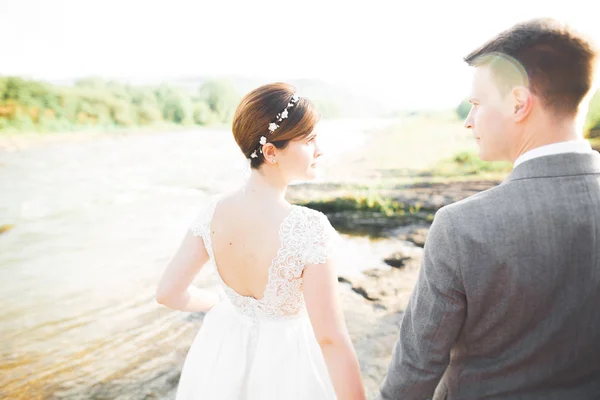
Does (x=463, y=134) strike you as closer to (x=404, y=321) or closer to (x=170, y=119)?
(x=170, y=119)

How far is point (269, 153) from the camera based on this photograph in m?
1.08

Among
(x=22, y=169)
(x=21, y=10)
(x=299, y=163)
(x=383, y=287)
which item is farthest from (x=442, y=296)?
(x=21, y=10)

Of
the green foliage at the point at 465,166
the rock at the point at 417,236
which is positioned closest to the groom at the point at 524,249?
the rock at the point at 417,236

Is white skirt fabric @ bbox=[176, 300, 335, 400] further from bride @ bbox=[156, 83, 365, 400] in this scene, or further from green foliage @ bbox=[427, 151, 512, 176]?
green foliage @ bbox=[427, 151, 512, 176]

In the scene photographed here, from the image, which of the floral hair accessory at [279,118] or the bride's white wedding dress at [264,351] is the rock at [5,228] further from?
the floral hair accessory at [279,118]

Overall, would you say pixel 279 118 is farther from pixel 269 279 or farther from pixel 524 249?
pixel 524 249

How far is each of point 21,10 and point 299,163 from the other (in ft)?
16.6

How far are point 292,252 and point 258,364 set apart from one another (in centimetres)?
37

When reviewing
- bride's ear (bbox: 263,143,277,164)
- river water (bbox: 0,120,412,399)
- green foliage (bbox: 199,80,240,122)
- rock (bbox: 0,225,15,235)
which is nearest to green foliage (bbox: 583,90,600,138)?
river water (bbox: 0,120,412,399)

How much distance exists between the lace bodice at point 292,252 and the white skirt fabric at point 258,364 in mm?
71

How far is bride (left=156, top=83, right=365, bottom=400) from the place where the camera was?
1025 millimetres

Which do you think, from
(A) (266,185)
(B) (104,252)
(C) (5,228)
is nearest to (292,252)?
(A) (266,185)

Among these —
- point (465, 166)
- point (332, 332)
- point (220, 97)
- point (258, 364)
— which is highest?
point (220, 97)

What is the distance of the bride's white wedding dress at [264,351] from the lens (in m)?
1.12
